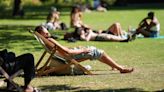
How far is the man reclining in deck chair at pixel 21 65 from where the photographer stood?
29.6 ft

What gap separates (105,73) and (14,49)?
Result: 6.09m

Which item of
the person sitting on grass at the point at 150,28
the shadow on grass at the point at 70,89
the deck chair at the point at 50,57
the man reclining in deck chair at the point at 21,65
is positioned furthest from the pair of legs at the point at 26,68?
the person sitting on grass at the point at 150,28

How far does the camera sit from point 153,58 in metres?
14.3

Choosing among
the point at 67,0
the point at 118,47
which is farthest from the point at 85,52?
the point at 67,0

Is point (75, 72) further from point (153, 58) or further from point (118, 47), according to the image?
point (118, 47)

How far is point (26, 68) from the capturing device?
9.12 meters

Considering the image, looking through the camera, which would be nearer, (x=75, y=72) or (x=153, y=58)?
(x=75, y=72)

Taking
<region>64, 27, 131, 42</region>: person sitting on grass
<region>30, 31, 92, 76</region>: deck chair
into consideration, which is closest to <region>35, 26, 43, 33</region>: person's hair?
<region>30, 31, 92, 76</region>: deck chair

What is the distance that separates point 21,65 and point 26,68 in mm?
131

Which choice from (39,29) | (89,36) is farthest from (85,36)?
(39,29)

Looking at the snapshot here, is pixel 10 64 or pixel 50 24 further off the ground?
pixel 10 64

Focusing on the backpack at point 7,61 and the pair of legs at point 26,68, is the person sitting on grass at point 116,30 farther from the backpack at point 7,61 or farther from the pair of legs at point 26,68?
the pair of legs at point 26,68

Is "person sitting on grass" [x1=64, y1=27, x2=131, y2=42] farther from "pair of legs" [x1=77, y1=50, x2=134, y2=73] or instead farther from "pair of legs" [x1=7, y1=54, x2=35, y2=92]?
"pair of legs" [x1=7, y1=54, x2=35, y2=92]

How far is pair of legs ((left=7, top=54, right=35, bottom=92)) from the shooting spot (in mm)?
9008
